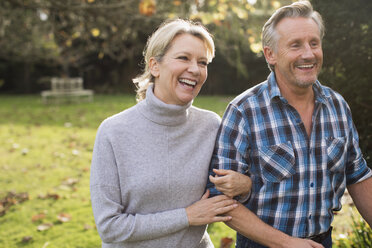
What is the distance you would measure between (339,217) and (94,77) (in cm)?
2040

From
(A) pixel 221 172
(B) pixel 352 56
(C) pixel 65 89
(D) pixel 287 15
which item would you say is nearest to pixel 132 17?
(B) pixel 352 56

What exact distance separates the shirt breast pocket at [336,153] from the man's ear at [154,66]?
102cm

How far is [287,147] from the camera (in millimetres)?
1971

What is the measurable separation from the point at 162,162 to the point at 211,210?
362mm

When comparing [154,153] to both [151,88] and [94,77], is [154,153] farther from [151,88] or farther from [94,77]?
[94,77]

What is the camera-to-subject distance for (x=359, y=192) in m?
2.21

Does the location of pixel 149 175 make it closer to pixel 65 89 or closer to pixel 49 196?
pixel 49 196

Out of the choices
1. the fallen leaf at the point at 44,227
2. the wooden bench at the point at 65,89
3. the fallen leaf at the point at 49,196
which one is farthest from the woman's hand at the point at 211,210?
→ the wooden bench at the point at 65,89

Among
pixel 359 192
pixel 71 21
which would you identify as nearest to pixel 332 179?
pixel 359 192

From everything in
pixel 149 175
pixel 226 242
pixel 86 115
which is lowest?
pixel 86 115

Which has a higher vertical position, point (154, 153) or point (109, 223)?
point (154, 153)

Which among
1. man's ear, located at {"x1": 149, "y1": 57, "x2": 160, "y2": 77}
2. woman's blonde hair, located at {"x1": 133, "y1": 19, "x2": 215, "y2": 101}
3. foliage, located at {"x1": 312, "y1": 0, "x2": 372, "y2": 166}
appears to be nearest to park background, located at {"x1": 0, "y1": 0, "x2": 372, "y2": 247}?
foliage, located at {"x1": 312, "y1": 0, "x2": 372, "y2": 166}

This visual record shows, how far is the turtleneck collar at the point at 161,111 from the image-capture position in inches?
79.7

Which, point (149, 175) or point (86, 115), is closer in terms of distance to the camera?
point (149, 175)
